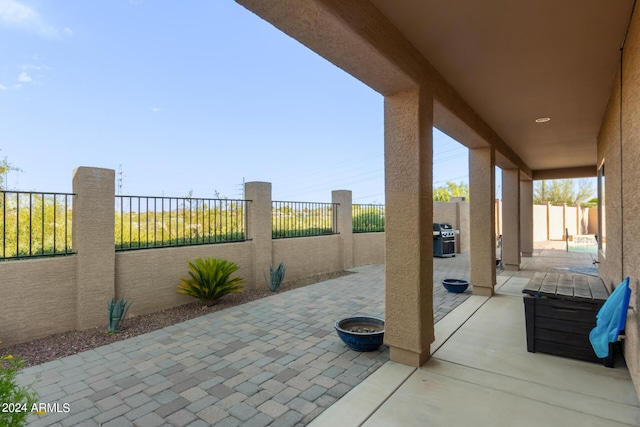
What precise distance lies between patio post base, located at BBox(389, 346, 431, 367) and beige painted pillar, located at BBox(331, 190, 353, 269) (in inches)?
219

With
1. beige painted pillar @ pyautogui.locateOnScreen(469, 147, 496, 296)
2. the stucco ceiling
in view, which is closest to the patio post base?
the stucco ceiling

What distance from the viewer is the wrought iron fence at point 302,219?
23.2 ft

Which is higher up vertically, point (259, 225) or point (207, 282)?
point (259, 225)

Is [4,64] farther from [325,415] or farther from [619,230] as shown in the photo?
[619,230]

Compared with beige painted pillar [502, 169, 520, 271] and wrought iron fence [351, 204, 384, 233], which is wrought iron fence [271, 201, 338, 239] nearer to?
wrought iron fence [351, 204, 384, 233]

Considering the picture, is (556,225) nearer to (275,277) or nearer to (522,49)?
(275,277)

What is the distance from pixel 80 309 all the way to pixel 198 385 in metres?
2.47

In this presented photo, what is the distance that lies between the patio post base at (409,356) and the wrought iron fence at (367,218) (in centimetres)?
639

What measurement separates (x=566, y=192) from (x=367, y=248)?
25.0 m

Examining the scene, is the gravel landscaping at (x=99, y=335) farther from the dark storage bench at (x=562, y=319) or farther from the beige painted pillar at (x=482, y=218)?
the dark storage bench at (x=562, y=319)

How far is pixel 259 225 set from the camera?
635 centimetres

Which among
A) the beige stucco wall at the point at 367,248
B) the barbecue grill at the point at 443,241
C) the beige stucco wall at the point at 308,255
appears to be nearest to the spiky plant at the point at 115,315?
the beige stucco wall at the point at 308,255

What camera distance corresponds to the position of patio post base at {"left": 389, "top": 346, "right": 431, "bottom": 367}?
9.40 feet

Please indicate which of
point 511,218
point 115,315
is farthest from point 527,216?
point 115,315
